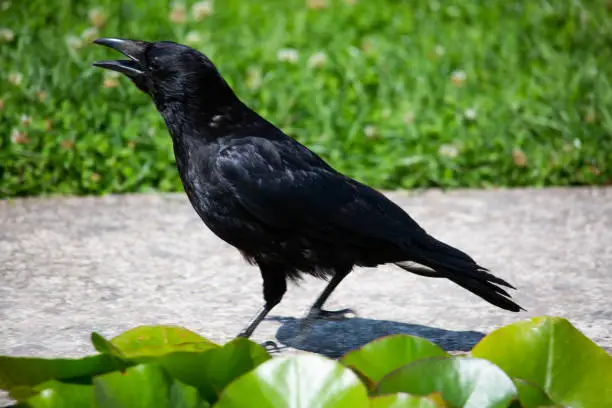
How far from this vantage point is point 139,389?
1.98 metres

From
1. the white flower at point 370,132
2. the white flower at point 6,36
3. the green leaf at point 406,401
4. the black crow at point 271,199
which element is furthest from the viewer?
the white flower at point 6,36

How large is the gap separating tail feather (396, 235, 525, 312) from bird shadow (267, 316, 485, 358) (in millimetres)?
179

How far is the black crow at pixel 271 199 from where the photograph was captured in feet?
10.4

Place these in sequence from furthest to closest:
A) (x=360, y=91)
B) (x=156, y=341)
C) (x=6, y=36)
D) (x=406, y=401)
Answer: (x=6, y=36) < (x=360, y=91) < (x=156, y=341) < (x=406, y=401)

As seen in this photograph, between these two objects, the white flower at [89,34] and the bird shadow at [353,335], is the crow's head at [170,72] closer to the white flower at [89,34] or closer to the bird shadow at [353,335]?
the bird shadow at [353,335]

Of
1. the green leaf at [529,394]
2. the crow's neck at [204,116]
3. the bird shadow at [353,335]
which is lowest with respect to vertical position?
the bird shadow at [353,335]

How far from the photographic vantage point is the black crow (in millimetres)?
3176

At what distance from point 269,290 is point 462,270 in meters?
0.62

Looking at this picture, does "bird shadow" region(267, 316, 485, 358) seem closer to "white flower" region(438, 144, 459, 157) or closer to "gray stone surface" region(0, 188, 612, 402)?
"gray stone surface" region(0, 188, 612, 402)

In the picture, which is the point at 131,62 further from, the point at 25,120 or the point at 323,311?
the point at 25,120

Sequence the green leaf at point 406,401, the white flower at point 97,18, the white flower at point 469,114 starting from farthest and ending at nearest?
the white flower at point 97,18 → the white flower at point 469,114 → the green leaf at point 406,401

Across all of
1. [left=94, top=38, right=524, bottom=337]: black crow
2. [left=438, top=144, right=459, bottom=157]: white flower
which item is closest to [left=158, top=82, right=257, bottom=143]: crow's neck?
[left=94, top=38, right=524, bottom=337]: black crow

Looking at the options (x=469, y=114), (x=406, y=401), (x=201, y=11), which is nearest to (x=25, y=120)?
(x=201, y=11)

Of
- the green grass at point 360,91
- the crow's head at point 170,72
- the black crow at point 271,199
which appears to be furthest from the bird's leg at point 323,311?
the green grass at point 360,91
